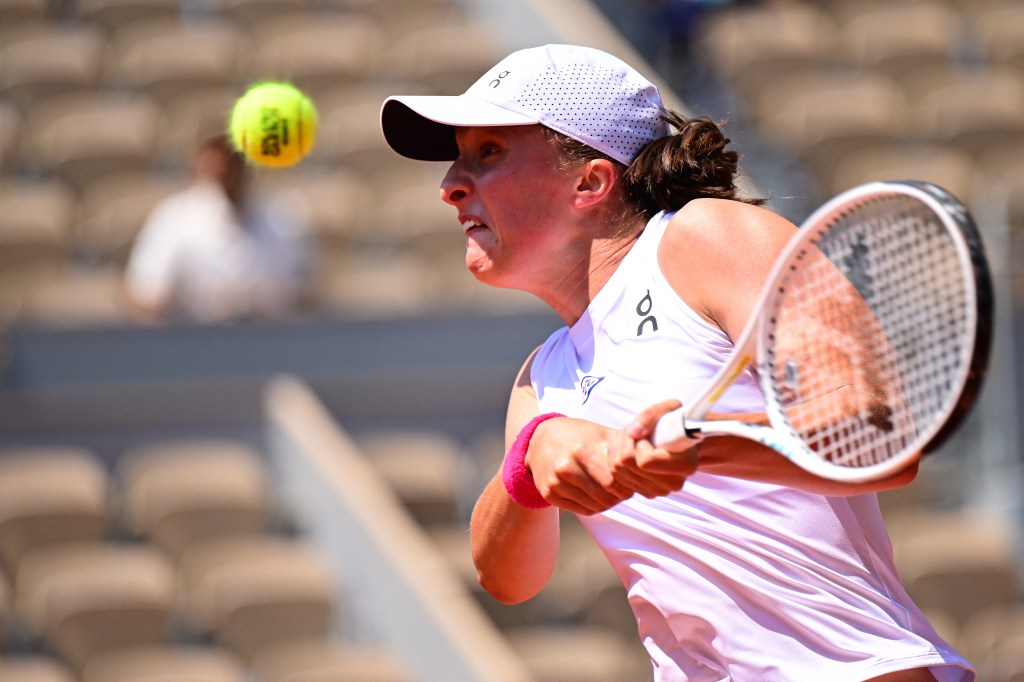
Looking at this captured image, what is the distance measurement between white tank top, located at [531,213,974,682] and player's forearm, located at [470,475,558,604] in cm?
16

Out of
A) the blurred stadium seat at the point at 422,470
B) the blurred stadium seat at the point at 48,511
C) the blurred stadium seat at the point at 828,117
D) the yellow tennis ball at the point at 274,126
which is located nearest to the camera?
the yellow tennis ball at the point at 274,126

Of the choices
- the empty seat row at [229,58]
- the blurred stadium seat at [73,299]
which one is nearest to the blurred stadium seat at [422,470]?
the blurred stadium seat at [73,299]

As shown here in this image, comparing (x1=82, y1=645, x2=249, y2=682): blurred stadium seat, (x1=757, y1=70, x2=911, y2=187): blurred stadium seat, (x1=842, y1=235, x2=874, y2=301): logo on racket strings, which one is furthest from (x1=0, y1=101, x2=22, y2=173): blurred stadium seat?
(x1=842, y1=235, x2=874, y2=301): logo on racket strings

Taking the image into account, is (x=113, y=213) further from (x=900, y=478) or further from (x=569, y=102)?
(x=900, y=478)

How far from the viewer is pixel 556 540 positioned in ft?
7.83

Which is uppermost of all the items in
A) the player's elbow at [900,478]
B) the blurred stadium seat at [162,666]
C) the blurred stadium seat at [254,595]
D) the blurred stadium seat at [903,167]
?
the player's elbow at [900,478]

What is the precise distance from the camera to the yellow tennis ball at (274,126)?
2945mm

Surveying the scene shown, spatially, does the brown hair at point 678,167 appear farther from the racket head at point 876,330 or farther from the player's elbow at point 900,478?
the player's elbow at point 900,478

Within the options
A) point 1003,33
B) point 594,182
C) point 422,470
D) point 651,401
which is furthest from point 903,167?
point 651,401

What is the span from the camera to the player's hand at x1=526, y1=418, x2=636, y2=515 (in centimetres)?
189

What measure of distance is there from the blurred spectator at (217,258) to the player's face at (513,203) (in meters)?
4.02

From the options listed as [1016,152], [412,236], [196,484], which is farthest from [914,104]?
[196,484]

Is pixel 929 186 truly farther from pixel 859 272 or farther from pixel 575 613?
pixel 575 613

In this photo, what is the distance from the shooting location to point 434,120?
7.40 ft
